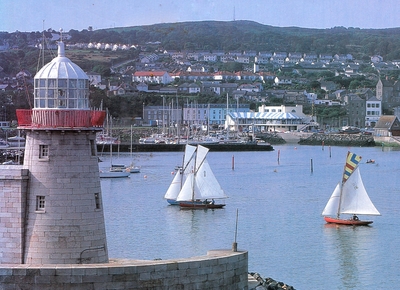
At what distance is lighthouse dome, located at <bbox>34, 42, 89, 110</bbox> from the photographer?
11.9 metres

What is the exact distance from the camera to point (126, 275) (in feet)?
38.4

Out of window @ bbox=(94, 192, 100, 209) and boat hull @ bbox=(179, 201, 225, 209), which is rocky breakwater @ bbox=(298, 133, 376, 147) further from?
window @ bbox=(94, 192, 100, 209)

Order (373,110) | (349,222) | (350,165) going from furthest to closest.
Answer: (373,110) → (350,165) → (349,222)

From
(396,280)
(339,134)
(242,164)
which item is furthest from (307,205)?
(339,134)

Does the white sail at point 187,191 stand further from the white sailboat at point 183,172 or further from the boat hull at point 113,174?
the boat hull at point 113,174

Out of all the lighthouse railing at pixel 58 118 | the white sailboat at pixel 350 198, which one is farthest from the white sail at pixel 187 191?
the lighthouse railing at pixel 58 118

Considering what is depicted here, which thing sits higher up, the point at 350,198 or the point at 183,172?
the point at 183,172

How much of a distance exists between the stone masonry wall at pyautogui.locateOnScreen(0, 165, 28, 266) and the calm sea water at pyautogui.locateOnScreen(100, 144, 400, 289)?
1077cm

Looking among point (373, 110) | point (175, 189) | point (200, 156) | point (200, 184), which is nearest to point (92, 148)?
point (200, 156)

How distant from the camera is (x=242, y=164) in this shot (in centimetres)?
6794

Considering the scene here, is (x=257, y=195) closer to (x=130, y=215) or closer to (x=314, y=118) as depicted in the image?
(x=130, y=215)

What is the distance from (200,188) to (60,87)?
27358 mm

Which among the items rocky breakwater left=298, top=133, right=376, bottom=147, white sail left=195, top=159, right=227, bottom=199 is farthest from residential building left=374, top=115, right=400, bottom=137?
white sail left=195, top=159, right=227, bottom=199

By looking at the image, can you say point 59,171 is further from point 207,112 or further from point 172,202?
point 207,112
